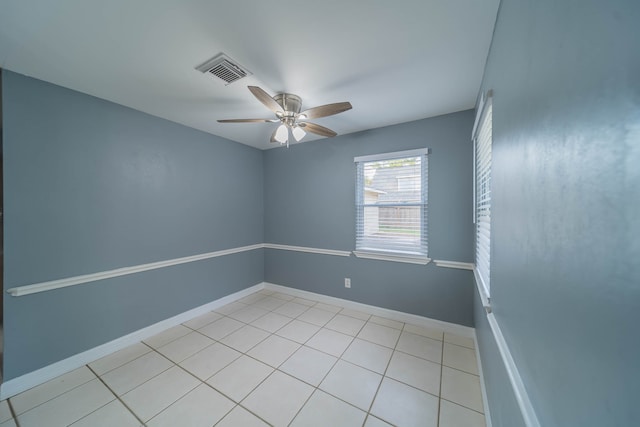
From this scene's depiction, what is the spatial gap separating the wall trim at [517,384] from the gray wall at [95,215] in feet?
10.3

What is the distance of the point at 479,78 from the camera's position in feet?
5.84

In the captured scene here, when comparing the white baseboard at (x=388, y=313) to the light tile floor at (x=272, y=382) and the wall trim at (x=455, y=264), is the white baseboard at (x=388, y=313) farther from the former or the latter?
the wall trim at (x=455, y=264)

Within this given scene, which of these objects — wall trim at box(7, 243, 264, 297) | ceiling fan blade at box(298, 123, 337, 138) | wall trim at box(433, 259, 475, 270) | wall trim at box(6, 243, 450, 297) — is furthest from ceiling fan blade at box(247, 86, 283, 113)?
wall trim at box(433, 259, 475, 270)

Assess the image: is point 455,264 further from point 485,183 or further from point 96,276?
point 96,276

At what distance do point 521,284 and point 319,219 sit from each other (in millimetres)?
2652

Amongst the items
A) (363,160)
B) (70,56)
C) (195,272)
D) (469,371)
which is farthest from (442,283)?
(70,56)

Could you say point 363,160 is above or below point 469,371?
above

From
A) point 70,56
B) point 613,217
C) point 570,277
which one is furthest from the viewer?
point 70,56

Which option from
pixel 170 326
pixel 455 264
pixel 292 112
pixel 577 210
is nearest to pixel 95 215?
pixel 170 326

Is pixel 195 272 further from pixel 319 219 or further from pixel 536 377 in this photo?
pixel 536 377

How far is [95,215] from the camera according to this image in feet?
6.88

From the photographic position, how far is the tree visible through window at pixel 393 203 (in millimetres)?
→ 2617

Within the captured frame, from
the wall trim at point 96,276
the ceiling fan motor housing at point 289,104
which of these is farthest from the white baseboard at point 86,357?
the ceiling fan motor housing at point 289,104

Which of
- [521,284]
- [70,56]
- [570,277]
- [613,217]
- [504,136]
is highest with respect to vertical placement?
[70,56]
